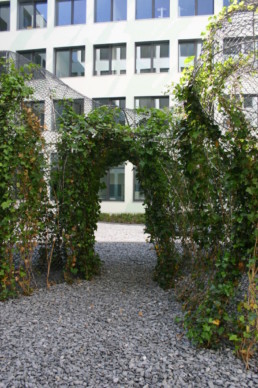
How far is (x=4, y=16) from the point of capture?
16.1 metres

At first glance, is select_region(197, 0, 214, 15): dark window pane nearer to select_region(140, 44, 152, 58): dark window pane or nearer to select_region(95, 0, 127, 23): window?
select_region(140, 44, 152, 58): dark window pane

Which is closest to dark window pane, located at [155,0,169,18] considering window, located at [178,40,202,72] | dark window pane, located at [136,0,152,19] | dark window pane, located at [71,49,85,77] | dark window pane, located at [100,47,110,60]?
dark window pane, located at [136,0,152,19]

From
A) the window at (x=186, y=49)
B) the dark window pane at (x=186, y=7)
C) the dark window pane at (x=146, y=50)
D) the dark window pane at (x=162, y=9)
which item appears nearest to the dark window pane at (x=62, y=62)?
the dark window pane at (x=146, y=50)

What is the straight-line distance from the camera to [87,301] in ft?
12.6

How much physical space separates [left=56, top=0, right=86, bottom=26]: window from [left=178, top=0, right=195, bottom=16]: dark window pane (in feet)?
14.3

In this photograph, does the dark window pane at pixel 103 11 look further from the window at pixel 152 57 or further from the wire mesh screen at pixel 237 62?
the wire mesh screen at pixel 237 62

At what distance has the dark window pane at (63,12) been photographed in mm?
15633

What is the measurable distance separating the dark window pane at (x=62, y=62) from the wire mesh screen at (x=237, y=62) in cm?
1396

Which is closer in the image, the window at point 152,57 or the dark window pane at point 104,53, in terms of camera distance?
the window at point 152,57

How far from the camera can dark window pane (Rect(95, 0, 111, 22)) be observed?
1533cm

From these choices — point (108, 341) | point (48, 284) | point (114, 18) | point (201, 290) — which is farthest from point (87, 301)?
point (114, 18)

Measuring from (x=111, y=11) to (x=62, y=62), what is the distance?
3146 mm

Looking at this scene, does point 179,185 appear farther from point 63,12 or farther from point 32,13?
point 32,13

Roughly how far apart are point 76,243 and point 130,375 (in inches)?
88.7
